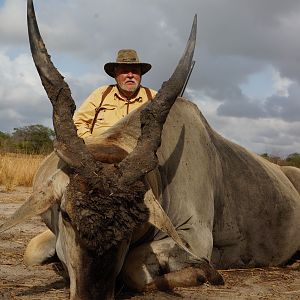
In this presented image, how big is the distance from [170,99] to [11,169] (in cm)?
1290

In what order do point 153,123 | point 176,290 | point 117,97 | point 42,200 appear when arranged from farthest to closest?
1. point 117,97
2. point 176,290
3. point 153,123
4. point 42,200

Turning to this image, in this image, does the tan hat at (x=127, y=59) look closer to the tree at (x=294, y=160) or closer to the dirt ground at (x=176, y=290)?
the dirt ground at (x=176, y=290)

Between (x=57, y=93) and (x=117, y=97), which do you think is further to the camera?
(x=117, y=97)

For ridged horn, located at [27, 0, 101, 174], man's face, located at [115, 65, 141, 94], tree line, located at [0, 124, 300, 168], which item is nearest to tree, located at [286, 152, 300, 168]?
tree line, located at [0, 124, 300, 168]

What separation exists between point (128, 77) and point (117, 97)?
32cm

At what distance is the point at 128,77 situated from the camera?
790cm

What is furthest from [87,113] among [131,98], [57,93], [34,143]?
[34,143]

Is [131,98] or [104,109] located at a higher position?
[131,98]

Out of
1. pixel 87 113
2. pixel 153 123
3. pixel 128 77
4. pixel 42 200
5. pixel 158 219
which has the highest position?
pixel 128 77

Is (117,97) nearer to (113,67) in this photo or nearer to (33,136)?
(113,67)

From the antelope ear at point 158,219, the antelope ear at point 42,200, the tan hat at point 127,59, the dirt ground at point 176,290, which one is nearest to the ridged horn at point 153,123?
the antelope ear at point 158,219

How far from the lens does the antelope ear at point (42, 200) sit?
4328 mm

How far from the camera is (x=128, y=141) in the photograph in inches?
202

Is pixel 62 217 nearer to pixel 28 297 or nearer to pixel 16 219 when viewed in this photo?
pixel 16 219
